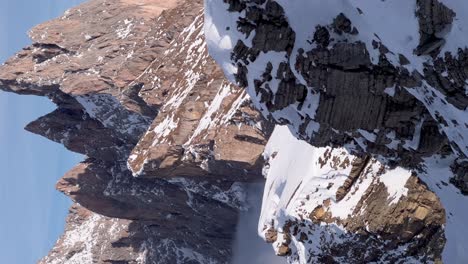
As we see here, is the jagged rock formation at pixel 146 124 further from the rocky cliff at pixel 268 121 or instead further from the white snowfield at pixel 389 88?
the white snowfield at pixel 389 88

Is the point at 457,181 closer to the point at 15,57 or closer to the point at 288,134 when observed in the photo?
the point at 288,134

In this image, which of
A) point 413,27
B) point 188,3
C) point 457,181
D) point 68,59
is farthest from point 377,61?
point 68,59

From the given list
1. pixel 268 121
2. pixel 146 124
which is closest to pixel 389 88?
pixel 268 121

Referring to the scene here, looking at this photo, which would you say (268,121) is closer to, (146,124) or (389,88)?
(389,88)

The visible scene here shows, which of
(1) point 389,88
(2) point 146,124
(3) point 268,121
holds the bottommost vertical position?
(1) point 389,88

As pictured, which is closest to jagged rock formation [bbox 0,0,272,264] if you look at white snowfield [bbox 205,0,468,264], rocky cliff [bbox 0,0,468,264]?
rocky cliff [bbox 0,0,468,264]

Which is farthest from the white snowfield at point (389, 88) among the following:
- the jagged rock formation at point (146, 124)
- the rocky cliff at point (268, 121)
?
the jagged rock formation at point (146, 124)

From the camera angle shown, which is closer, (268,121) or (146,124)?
(268,121)
